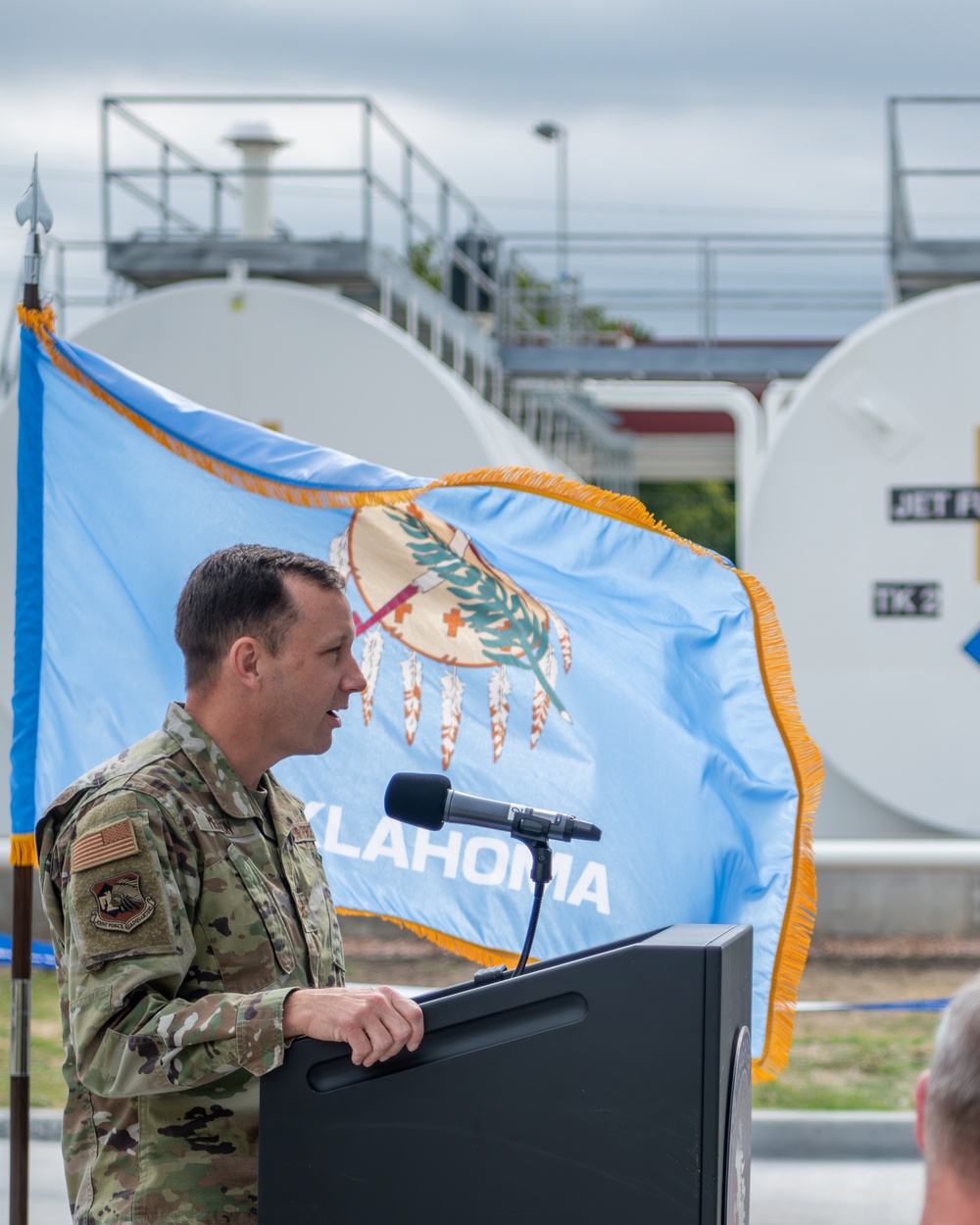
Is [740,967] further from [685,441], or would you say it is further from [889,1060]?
[685,441]

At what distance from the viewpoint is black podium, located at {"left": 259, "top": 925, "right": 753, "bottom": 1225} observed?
59.1 inches

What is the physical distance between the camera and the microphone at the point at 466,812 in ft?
5.95

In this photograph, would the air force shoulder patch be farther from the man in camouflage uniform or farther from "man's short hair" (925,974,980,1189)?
"man's short hair" (925,974,980,1189)

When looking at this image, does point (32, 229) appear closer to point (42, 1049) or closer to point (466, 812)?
point (466, 812)

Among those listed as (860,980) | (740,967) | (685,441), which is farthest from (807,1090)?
(685,441)

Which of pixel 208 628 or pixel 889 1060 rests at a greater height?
pixel 208 628

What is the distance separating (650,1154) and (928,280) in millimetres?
9105

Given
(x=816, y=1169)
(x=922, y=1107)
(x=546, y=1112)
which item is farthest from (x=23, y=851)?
(x=816, y=1169)

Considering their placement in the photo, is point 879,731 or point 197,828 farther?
point 879,731

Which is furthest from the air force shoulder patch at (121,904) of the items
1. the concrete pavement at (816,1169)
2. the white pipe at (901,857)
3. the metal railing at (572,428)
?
the metal railing at (572,428)

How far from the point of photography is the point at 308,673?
6.76ft

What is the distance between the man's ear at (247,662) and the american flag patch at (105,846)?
0.29 m

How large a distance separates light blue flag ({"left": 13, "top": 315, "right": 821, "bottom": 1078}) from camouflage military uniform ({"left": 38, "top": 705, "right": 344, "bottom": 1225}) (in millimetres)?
1153

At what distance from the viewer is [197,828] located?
6.33 feet
